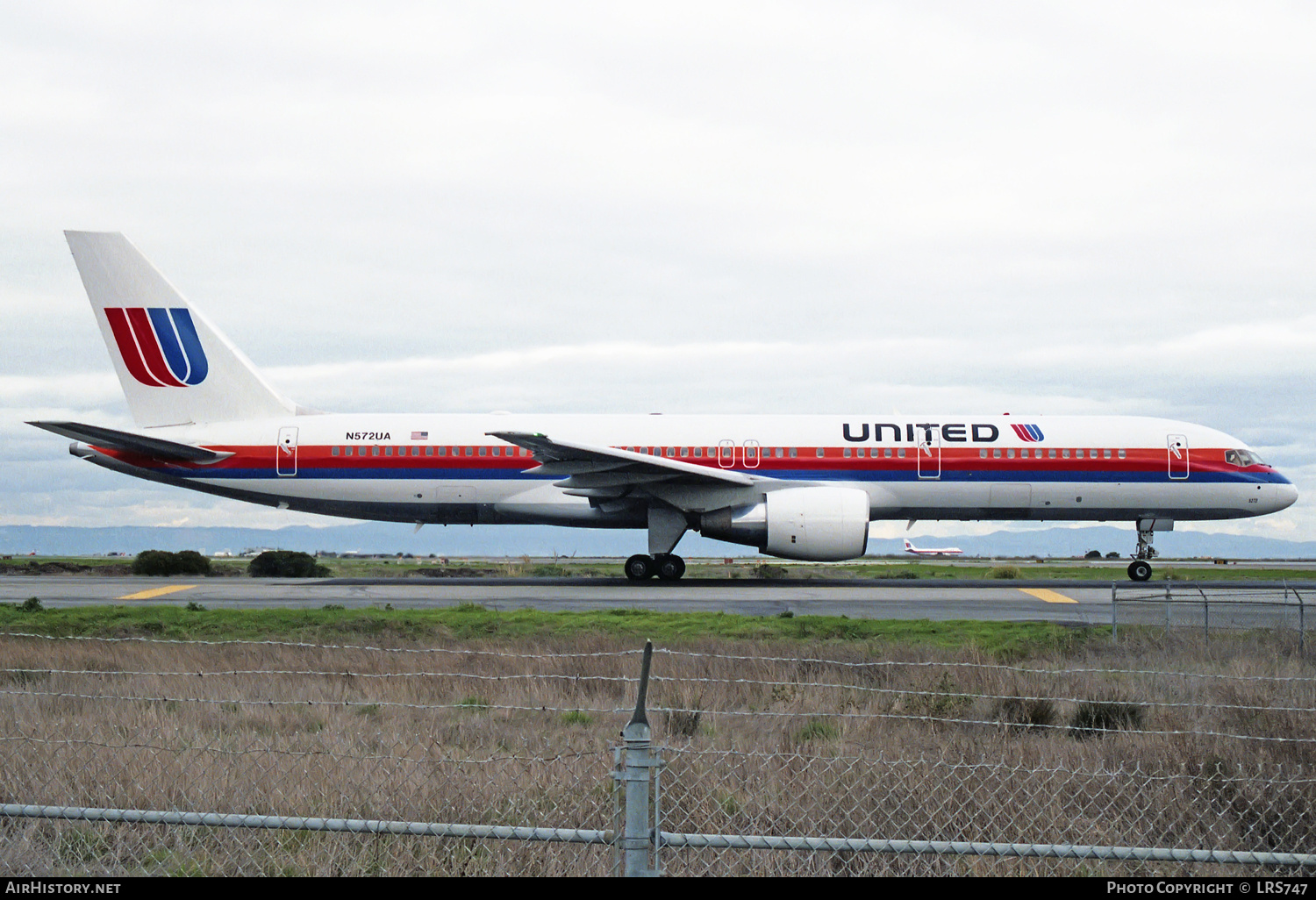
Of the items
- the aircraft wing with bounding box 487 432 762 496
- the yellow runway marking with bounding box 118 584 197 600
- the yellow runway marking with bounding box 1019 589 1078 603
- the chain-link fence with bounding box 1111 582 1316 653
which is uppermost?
the aircraft wing with bounding box 487 432 762 496

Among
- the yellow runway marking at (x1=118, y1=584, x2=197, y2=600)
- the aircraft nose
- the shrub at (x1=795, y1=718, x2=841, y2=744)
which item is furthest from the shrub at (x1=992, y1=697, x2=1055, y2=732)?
the aircraft nose

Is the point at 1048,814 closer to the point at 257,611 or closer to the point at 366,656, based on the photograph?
the point at 366,656

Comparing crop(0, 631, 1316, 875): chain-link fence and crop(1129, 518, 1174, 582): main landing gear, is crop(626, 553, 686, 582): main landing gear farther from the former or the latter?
crop(0, 631, 1316, 875): chain-link fence

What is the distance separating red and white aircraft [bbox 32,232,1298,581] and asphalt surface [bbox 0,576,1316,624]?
70.0 inches

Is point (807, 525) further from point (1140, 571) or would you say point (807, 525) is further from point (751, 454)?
point (1140, 571)

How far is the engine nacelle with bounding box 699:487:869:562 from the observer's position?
900 inches

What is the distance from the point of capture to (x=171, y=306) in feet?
85.4

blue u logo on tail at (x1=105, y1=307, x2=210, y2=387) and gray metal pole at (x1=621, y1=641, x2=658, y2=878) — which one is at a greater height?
blue u logo on tail at (x1=105, y1=307, x2=210, y2=387)

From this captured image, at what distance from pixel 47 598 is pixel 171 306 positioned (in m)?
8.51

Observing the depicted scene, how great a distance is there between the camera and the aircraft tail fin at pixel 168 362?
25750 millimetres

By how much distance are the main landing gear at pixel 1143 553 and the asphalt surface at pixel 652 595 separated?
3.14 feet

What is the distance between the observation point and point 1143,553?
86.7ft
